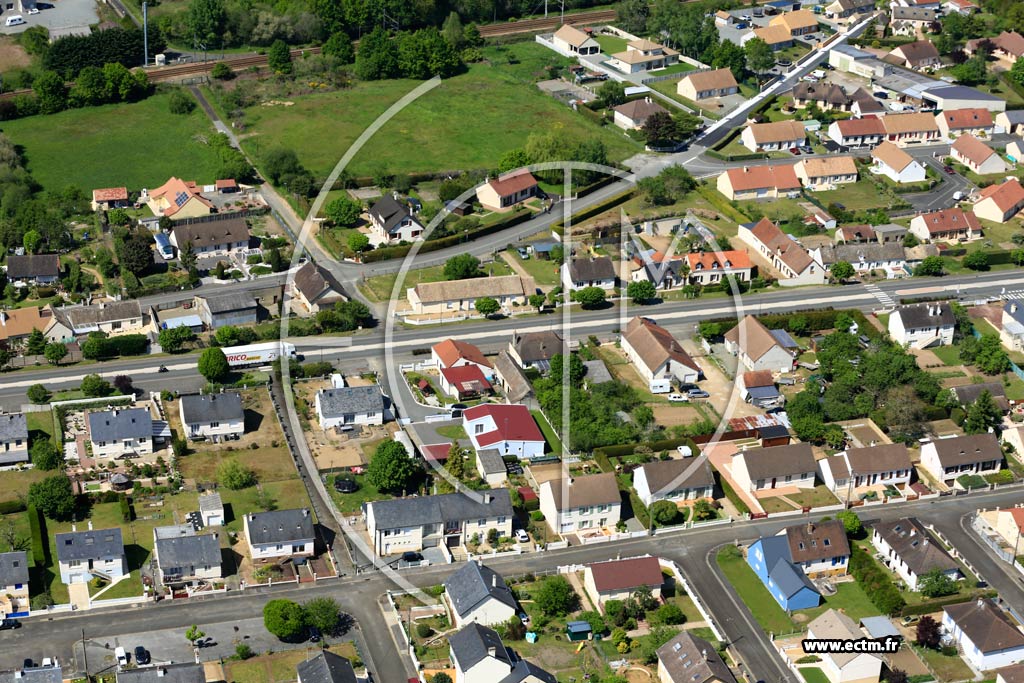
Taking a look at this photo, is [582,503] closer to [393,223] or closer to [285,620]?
[285,620]

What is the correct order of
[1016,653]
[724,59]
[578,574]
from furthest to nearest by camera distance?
[724,59]
[578,574]
[1016,653]

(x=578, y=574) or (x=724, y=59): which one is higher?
(x=724, y=59)

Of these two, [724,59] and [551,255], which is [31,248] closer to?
[551,255]

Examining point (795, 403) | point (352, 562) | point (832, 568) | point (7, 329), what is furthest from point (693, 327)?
point (7, 329)

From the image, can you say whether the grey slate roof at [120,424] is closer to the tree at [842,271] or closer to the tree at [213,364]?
the tree at [213,364]

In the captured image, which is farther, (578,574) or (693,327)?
(693,327)

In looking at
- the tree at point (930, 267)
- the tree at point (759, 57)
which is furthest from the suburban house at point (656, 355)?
the tree at point (759, 57)
